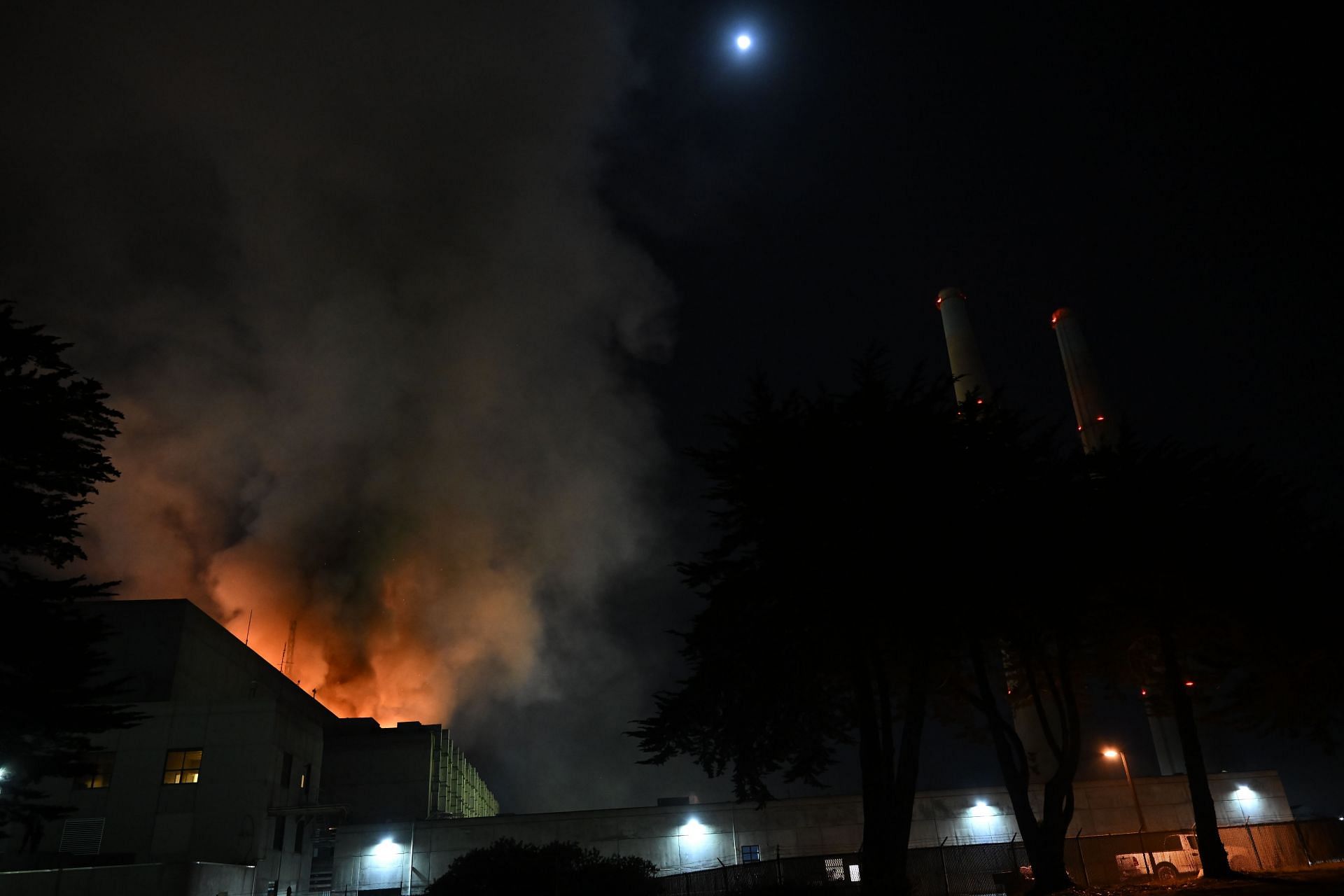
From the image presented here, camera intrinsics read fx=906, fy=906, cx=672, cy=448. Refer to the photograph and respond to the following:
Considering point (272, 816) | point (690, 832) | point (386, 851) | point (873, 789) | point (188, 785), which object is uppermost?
point (188, 785)

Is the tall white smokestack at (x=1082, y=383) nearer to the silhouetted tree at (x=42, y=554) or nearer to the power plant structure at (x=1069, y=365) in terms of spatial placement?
the power plant structure at (x=1069, y=365)

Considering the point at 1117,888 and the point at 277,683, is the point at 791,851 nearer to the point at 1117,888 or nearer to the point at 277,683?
the point at 1117,888

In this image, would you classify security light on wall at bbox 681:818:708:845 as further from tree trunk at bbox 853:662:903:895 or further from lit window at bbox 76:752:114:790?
lit window at bbox 76:752:114:790

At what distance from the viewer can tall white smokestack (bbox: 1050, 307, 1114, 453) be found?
278ft

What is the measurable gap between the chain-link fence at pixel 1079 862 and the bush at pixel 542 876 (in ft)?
4.93

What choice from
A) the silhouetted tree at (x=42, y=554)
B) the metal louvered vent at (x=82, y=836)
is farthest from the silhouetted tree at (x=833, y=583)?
the metal louvered vent at (x=82, y=836)

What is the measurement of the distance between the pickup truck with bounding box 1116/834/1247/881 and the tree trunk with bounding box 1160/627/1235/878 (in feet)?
9.28

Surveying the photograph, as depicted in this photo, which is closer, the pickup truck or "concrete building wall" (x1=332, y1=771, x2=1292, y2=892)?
the pickup truck

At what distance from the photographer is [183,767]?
4438cm

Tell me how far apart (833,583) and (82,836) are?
38.7 m

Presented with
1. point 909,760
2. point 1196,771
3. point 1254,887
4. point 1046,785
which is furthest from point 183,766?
point 1254,887

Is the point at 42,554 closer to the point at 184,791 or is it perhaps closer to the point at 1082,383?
the point at 184,791

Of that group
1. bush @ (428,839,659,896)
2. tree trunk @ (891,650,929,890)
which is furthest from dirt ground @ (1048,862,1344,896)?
bush @ (428,839,659,896)

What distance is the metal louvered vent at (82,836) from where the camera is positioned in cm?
4200
